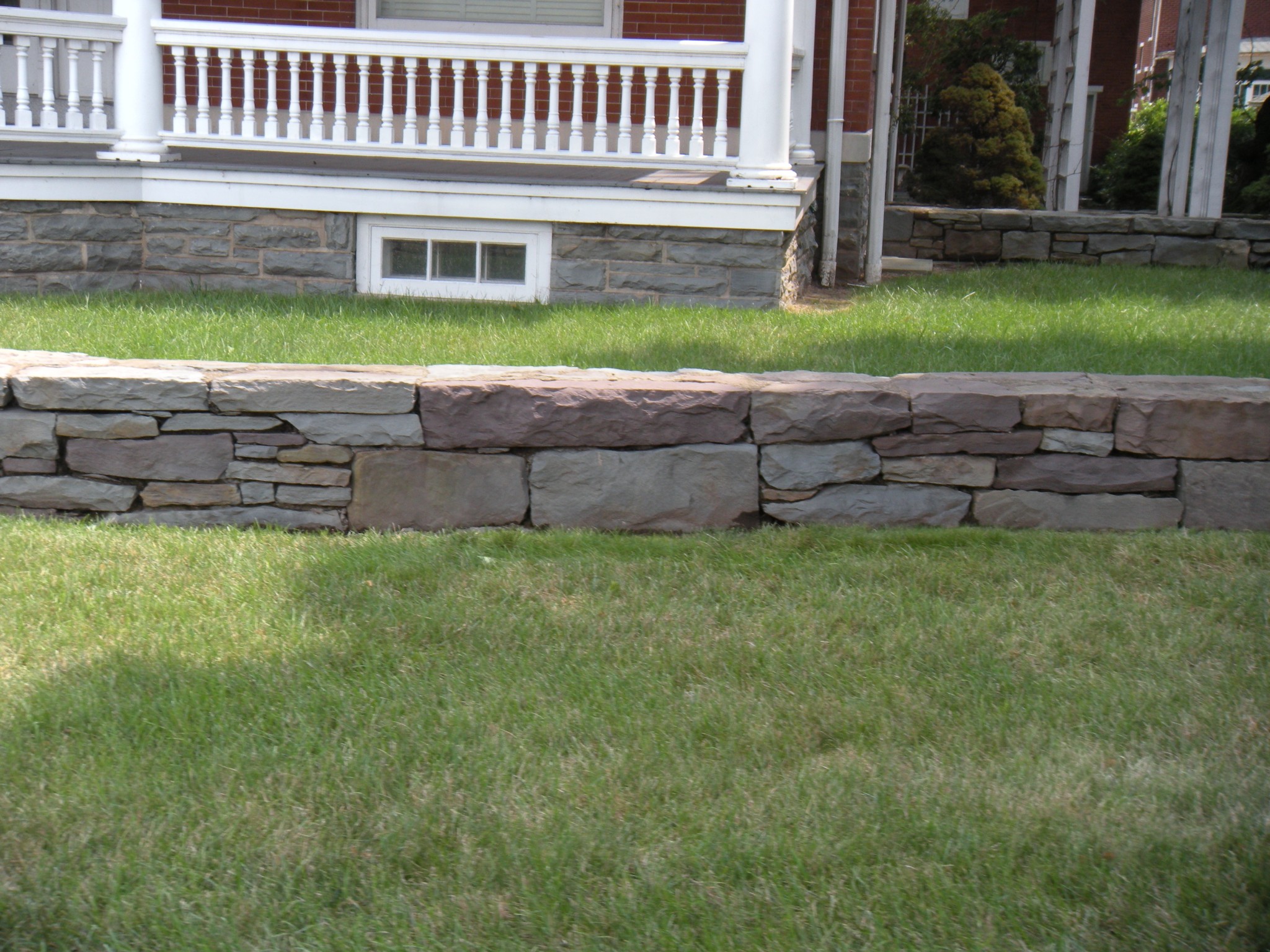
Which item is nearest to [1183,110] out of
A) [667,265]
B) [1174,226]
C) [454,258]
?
[1174,226]

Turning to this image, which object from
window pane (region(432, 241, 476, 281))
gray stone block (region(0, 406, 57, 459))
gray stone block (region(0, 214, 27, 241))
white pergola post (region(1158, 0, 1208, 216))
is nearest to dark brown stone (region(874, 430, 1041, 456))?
gray stone block (region(0, 406, 57, 459))

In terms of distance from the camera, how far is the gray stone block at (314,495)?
160 inches

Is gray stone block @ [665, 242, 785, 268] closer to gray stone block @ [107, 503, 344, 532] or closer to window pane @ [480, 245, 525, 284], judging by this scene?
window pane @ [480, 245, 525, 284]

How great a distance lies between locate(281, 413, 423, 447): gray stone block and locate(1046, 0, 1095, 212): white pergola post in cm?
814

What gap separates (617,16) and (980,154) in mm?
5672

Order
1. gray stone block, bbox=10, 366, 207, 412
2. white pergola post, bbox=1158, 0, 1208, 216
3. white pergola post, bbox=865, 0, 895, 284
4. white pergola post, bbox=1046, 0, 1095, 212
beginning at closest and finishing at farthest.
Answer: gray stone block, bbox=10, 366, 207, 412, white pergola post, bbox=865, 0, 895, 284, white pergola post, bbox=1158, 0, 1208, 216, white pergola post, bbox=1046, 0, 1095, 212

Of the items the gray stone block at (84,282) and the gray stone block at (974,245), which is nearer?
the gray stone block at (84,282)

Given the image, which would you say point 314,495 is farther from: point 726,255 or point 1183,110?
point 1183,110

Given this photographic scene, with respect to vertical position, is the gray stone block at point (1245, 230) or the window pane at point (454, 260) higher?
the gray stone block at point (1245, 230)

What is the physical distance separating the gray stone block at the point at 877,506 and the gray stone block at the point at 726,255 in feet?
8.43

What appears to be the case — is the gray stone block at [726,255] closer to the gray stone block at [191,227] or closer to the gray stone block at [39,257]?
the gray stone block at [191,227]

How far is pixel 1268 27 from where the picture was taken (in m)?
25.1

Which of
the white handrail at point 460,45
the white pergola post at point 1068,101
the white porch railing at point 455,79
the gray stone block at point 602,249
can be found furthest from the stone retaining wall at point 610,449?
the white pergola post at point 1068,101

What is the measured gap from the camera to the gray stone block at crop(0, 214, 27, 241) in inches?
245
